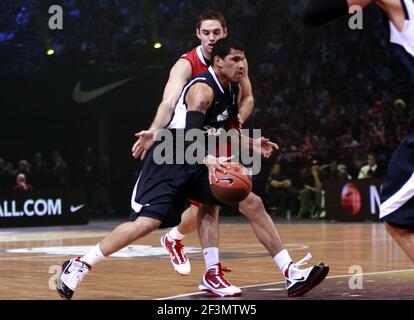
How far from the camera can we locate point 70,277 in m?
6.49

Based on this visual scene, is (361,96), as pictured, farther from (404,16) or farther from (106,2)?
(404,16)

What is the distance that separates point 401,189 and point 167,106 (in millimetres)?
3028

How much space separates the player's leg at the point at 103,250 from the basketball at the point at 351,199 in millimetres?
12294

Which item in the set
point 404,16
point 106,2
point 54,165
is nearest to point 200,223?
point 404,16

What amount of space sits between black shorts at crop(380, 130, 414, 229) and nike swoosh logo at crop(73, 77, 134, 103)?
1700 centimetres

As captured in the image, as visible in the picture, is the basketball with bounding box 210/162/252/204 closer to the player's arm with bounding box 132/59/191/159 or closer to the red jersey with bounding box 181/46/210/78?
the player's arm with bounding box 132/59/191/159

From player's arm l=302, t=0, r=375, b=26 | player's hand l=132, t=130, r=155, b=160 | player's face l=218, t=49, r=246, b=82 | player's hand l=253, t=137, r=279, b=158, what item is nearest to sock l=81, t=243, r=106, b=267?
player's hand l=132, t=130, r=155, b=160

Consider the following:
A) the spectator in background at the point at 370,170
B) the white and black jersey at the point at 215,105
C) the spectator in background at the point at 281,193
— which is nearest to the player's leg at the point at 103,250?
the white and black jersey at the point at 215,105

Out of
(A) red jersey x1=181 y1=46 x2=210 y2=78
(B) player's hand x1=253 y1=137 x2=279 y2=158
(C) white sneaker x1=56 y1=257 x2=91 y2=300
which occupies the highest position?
(A) red jersey x1=181 y1=46 x2=210 y2=78

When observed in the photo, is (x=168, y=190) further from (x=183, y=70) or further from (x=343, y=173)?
(x=343, y=173)

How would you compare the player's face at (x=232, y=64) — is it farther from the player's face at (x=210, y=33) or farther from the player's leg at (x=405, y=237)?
the player's leg at (x=405, y=237)

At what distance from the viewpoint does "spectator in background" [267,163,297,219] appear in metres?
20.5

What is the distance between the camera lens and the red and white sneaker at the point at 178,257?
799 centimetres

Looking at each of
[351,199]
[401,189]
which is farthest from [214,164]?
[351,199]
